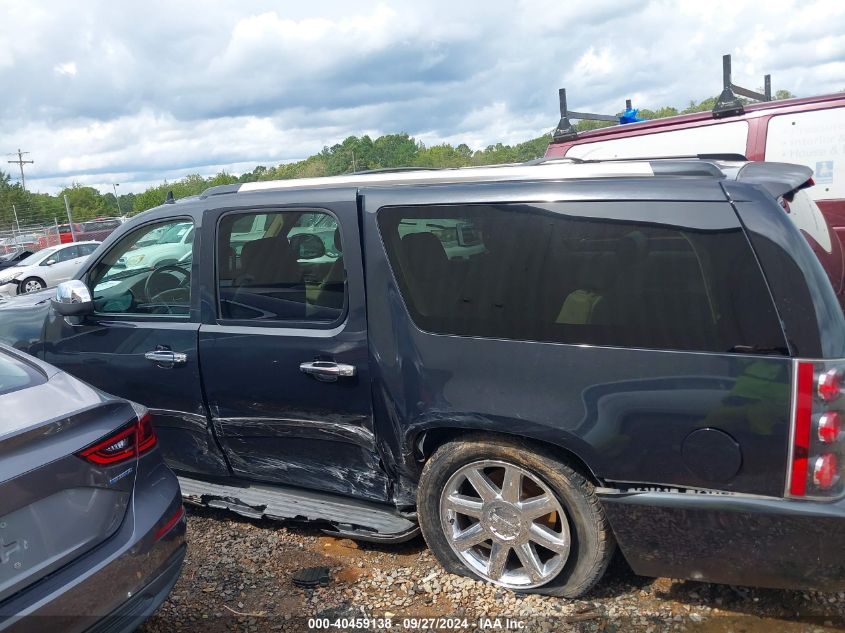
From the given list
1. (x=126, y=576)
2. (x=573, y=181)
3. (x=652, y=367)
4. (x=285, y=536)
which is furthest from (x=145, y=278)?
(x=652, y=367)

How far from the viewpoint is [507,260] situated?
2.84m

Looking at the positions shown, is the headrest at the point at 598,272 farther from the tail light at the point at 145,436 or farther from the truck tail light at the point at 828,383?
the tail light at the point at 145,436

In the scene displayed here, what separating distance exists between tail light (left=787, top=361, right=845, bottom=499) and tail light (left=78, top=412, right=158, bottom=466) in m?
2.38

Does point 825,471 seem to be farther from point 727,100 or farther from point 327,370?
point 727,100

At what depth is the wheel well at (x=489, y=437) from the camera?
2.77 m

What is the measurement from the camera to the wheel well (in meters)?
2.77

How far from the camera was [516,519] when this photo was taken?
295 cm

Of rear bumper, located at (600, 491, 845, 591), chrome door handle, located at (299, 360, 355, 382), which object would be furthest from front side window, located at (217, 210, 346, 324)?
rear bumper, located at (600, 491, 845, 591)

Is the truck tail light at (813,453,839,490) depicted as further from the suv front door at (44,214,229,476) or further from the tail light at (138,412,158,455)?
the suv front door at (44,214,229,476)

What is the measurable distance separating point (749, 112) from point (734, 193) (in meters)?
4.22

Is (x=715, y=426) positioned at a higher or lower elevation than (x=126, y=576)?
higher

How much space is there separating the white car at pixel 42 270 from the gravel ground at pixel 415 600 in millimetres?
16685

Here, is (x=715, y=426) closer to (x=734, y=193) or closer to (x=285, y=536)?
(x=734, y=193)

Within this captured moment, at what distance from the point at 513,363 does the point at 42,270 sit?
19.3 meters
